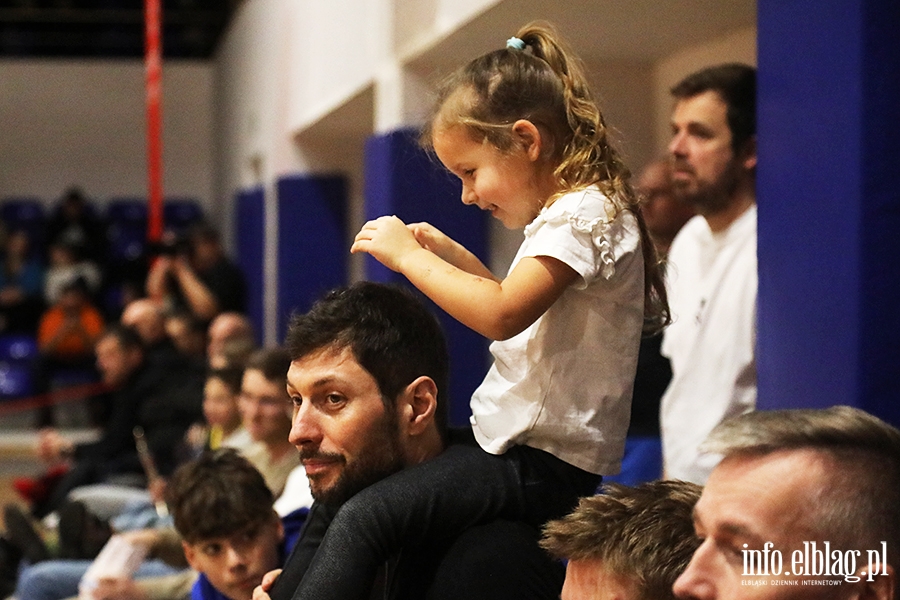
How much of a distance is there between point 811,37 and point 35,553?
3.13 meters

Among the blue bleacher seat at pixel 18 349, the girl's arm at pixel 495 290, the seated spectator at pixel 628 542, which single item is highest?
the girl's arm at pixel 495 290

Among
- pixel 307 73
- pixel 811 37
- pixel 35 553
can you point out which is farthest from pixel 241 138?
pixel 811 37

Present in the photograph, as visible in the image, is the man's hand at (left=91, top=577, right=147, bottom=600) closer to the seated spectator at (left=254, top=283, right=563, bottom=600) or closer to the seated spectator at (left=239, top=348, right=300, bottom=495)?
the seated spectator at (left=239, top=348, right=300, bottom=495)

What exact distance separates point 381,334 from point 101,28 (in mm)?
A: 12335

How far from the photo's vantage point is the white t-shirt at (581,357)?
1.72 meters

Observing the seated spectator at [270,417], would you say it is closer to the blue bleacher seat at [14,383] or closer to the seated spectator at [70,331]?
the blue bleacher seat at [14,383]

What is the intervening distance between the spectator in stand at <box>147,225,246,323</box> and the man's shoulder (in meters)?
6.34

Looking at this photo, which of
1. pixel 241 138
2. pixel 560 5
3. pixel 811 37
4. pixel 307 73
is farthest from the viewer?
pixel 241 138

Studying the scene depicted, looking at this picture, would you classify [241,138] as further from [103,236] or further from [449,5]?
[449,5]

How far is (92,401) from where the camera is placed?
9.15m

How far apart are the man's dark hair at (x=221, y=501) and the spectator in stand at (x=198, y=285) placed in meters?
5.36

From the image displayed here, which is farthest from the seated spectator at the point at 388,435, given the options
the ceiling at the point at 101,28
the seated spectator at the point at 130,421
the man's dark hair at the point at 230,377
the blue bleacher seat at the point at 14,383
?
the ceiling at the point at 101,28

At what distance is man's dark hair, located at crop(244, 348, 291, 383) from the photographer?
11.6 ft

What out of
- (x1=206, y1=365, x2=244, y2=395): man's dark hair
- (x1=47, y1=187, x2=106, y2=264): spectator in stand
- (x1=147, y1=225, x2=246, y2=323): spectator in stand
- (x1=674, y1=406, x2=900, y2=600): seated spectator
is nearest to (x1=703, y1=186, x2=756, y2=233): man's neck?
(x1=674, y1=406, x2=900, y2=600): seated spectator
